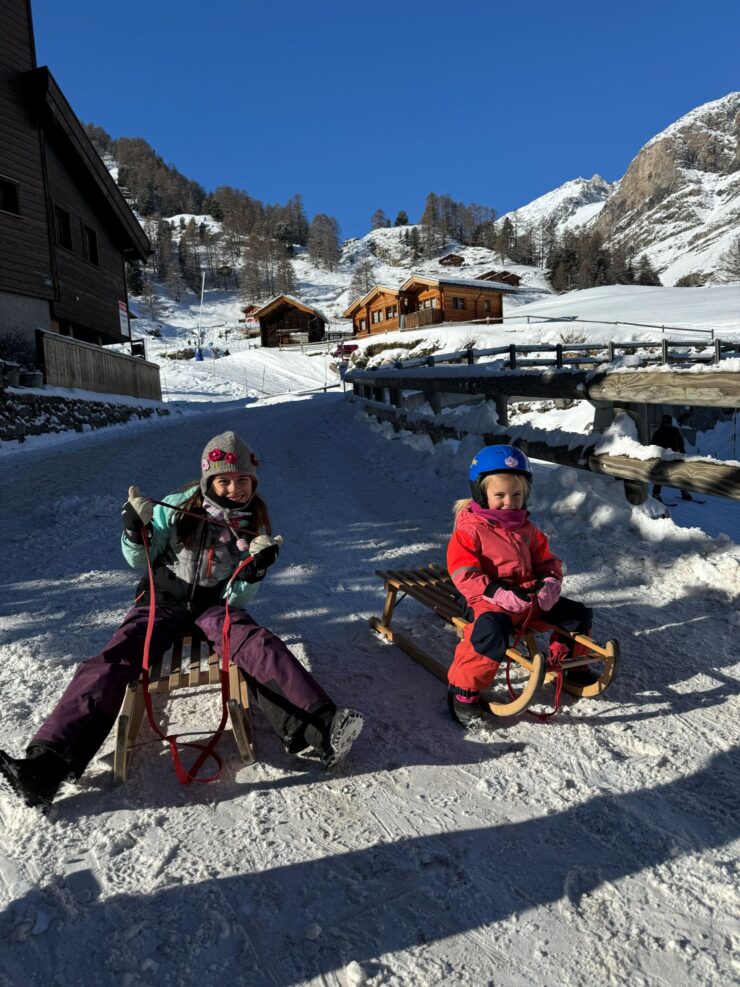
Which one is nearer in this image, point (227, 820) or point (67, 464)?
point (227, 820)

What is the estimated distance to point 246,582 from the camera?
3.20 m

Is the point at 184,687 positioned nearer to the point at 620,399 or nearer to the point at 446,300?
the point at 620,399

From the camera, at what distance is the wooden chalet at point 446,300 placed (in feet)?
153

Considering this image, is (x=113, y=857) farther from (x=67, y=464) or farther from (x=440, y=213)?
(x=440, y=213)

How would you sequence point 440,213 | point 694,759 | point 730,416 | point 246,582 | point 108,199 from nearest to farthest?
point 694,759 → point 246,582 → point 730,416 → point 108,199 → point 440,213

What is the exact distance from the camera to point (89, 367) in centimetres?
1555

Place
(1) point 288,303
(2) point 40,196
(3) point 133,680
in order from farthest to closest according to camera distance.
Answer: (1) point 288,303
(2) point 40,196
(3) point 133,680

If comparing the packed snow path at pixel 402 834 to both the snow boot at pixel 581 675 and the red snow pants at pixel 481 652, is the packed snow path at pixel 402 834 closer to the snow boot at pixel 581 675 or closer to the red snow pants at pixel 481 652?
the snow boot at pixel 581 675

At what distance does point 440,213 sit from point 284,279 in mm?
63502

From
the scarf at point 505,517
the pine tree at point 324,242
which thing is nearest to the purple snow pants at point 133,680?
the scarf at point 505,517

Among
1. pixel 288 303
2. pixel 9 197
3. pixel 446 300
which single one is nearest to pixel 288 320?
pixel 288 303

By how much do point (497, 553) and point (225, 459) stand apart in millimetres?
1502

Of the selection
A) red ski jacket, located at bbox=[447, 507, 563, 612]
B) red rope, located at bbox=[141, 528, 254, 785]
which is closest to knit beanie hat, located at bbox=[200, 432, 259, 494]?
red rope, located at bbox=[141, 528, 254, 785]

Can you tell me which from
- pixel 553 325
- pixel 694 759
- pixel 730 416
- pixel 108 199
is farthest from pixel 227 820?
Result: pixel 553 325
